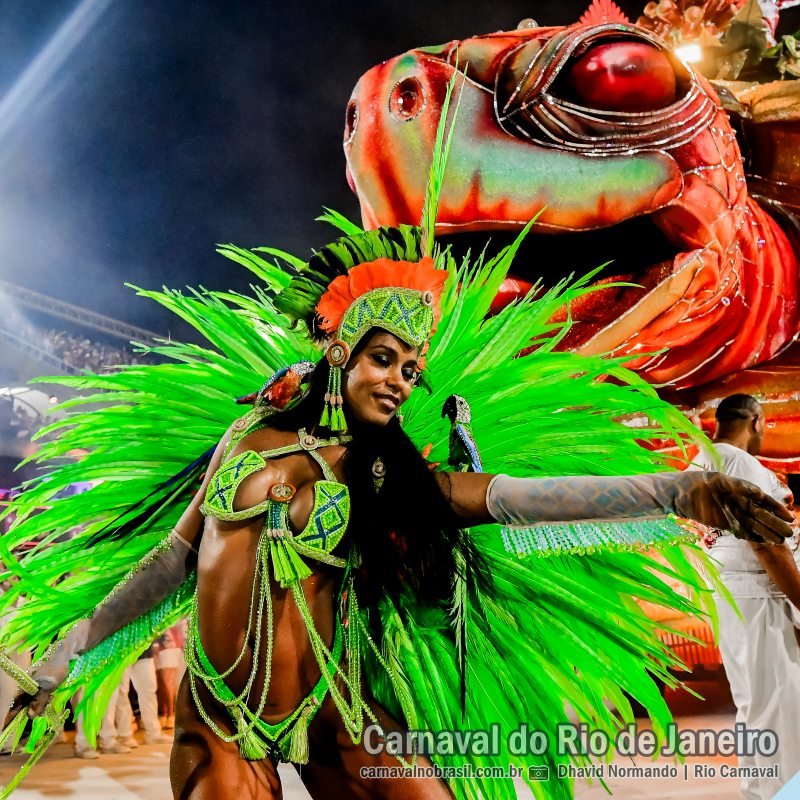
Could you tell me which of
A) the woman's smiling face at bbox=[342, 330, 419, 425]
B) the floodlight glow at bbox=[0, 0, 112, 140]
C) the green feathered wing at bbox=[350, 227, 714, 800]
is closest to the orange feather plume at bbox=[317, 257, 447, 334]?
the woman's smiling face at bbox=[342, 330, 419, 425]

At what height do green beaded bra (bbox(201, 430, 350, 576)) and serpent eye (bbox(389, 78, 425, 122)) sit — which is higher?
serpent eye (bbox(389, 78, 425, 122))

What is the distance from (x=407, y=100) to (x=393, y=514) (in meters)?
2.07

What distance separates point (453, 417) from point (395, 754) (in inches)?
29.1

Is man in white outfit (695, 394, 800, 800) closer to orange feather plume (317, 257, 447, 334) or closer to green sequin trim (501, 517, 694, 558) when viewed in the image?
green sequin trim (501, 517, 694, 558)

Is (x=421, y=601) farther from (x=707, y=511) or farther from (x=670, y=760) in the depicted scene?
(x=670, y=760)

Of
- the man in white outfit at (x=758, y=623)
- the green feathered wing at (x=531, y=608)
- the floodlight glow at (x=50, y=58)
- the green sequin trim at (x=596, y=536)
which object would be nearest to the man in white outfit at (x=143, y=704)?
the floodlight glow at (x=50, y=58)

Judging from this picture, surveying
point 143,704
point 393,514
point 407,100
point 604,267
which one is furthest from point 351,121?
point 143,704

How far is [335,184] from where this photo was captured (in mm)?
5250

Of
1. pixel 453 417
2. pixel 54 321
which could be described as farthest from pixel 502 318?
pixel 54 321

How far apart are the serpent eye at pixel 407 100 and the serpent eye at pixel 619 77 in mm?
584

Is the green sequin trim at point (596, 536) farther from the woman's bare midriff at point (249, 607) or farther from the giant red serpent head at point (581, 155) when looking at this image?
the giant red serpent head at point (581, 155)

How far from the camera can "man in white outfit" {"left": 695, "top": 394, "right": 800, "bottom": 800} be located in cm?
307

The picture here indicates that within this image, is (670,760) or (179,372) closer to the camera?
(179,372)

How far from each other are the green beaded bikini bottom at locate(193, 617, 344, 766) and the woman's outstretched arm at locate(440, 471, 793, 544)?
467 millimetres
